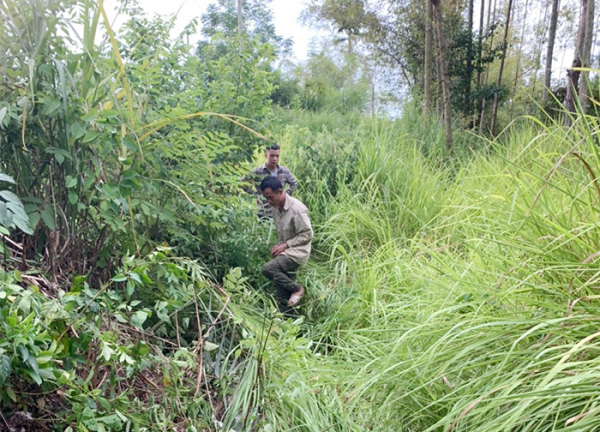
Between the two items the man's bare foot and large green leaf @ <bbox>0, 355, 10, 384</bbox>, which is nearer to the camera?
large green leaf @ <bbox>0, 355, 10, 384</bbox>

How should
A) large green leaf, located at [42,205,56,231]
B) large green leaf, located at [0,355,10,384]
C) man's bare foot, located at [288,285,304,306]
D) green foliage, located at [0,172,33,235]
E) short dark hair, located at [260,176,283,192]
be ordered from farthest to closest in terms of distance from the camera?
man's bare foot, located at [288,285,304,306]
short dark hair, located at [260,176,283,192]
large green leaf, located at [42,205,56,231]
green foliage, located at [0,172,33,235]
large green leaf, located at [0,355,10,384]

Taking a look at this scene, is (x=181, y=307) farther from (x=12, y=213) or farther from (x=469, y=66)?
(x=469, y=66)

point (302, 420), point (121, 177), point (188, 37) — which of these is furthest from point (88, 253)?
point (188, 37)

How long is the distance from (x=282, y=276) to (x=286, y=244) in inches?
10.8

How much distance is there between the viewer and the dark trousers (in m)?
4.34

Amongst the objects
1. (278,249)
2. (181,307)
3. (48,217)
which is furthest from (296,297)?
(48,217)

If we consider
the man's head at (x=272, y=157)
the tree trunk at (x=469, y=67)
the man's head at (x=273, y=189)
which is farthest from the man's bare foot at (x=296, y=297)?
the tree trunk at (x=469, y=67)

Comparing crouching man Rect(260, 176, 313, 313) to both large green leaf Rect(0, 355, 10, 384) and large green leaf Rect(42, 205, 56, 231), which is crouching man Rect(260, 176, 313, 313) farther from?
large green leaf Rect(0, 355, 10, 384)

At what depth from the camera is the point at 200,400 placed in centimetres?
215

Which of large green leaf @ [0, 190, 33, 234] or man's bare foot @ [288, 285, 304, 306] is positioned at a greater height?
large green leaf @ [0, 190, 33, 234]

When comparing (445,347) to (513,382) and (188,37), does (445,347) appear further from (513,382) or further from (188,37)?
(188,37)

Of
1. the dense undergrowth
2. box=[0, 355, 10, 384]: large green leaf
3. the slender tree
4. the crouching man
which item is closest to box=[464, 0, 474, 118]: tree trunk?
the slender tree

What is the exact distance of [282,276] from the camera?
4.35 m

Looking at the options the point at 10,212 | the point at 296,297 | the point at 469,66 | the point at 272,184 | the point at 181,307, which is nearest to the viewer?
the point at 10,212
